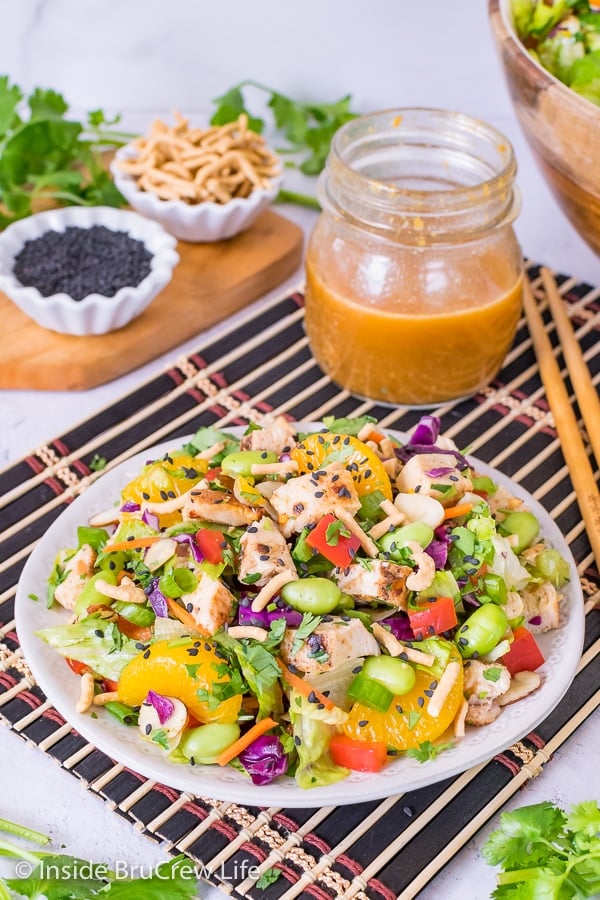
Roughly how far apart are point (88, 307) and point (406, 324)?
0.98 meters

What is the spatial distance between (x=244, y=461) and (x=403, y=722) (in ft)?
2.19

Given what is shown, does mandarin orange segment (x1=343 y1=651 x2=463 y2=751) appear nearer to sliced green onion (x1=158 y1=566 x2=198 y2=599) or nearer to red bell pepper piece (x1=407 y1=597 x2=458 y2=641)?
red bell pepper piece (x1=407 y1=597 x2=458 y2=641)

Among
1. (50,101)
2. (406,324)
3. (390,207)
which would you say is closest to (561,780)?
(406,324)

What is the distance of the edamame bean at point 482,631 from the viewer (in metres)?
2.11

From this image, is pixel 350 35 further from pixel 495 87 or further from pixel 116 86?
pixel 116 86

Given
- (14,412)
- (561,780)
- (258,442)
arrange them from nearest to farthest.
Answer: (561,780), (258,442), (14,412)

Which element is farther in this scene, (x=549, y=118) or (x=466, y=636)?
(x=549, y=118)

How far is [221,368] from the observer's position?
3281 millimetres

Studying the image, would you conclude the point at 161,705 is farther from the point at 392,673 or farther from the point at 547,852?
the point at 547,852

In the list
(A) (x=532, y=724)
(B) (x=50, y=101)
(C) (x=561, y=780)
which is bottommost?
(C) (x=561, y=780)

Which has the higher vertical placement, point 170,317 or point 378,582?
point 378,582

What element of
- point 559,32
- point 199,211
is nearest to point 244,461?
point 199,211

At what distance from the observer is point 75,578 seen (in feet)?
7.47

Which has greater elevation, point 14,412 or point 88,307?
point 88,307
